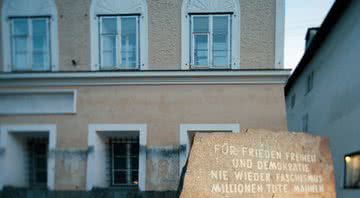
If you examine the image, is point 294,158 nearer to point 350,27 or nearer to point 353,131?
point 353,131

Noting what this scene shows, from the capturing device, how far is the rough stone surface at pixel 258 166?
2734mm

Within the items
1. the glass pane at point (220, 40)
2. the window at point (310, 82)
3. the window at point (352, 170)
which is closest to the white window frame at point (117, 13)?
the glass pane at point (220, 40)

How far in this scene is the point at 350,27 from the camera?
5809 millimetres

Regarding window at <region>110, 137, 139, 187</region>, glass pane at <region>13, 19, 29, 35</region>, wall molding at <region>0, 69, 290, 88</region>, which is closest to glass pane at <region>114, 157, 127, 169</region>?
window at <region>110, 137, 139, 187</region>

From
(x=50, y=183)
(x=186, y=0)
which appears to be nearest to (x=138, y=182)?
(x=50, y=183)

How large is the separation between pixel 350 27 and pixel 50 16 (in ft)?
27.3

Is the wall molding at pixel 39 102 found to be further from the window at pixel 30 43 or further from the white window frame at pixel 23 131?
the window at pixel 30 43

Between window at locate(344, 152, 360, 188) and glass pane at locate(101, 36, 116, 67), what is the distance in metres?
6.82

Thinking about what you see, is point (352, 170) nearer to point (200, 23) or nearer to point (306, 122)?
point (306, 122)

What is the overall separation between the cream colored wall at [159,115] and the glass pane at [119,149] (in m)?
0.91

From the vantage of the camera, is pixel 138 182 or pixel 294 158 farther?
pixel 138 182

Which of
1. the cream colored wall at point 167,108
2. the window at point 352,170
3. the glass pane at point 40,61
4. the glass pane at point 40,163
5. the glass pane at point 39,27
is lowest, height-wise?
the glass pane at point 40,163

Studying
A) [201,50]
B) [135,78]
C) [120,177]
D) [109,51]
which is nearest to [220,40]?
[201,50]

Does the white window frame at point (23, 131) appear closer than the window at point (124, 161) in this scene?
Yes
